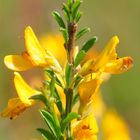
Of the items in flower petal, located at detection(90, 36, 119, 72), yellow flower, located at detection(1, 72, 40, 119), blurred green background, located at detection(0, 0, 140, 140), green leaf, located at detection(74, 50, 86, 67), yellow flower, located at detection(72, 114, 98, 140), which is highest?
green leaf, located at detection(74, 50, 86, 67)

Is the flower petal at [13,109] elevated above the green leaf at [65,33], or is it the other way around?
the green leaf at [65,33]

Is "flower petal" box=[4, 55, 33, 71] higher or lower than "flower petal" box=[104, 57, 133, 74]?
higher

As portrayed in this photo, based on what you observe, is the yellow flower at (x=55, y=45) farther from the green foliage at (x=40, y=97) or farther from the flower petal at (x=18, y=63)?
the green foliage at (x=40, y=97)

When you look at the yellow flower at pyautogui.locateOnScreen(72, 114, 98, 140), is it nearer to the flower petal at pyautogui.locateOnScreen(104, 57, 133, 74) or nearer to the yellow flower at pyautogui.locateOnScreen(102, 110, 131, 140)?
the flower petal at pyautogui.locateOnScreen(104, 57, 133, 74)

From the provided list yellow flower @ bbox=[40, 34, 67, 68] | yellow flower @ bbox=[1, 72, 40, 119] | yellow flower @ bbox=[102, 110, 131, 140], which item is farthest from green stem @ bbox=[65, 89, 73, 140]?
yellow flower @ bbox=[40, 34, 67, 68]

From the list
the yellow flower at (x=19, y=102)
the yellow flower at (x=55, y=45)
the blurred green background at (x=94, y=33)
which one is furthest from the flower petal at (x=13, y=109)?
the blurred green background at (x=94, y=33)

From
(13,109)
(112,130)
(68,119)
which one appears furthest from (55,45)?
(68,119)

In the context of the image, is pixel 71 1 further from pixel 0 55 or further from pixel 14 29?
pixel 14 29
